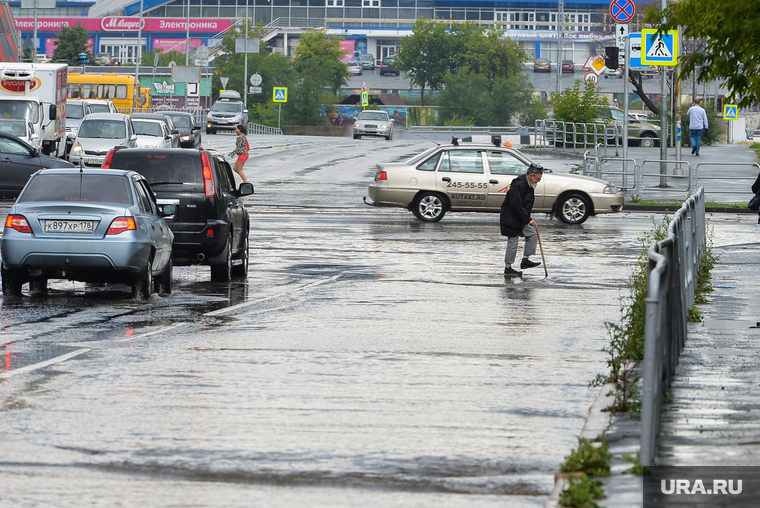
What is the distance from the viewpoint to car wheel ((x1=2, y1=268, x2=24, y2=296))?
43.6ft

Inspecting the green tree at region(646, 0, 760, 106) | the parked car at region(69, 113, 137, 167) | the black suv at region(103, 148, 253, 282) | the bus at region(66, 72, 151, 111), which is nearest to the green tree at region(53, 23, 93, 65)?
the bus at region(66, 72, 151, 111)

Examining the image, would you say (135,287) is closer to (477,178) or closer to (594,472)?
(594,472)

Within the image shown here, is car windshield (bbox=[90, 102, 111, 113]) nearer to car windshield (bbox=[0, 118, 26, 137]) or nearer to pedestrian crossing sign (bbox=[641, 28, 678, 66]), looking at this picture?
car windshield (bbox=[0, 118, 26, 137])

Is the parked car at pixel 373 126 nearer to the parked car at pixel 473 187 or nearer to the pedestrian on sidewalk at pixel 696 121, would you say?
the pedestrian on sidewalk at pixel 696 121

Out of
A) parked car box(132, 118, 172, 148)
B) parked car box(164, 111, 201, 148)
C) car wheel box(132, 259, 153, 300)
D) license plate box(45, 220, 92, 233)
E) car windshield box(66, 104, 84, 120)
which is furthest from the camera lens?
car windshield box(66, 104, 84, 120)

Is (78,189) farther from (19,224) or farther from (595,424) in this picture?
(595,424)

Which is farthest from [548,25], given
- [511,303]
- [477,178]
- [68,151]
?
Result: [511,303]

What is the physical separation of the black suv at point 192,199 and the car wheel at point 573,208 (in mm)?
11209

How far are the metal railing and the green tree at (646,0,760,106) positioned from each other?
50.4 inches

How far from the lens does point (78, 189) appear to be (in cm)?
1371

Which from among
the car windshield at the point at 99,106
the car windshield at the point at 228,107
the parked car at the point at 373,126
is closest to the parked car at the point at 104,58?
the car windshield at the point at 228,107

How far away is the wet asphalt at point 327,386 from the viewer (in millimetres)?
6086

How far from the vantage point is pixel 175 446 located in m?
6.71

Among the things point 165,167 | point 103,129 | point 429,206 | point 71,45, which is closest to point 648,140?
point 103,129
